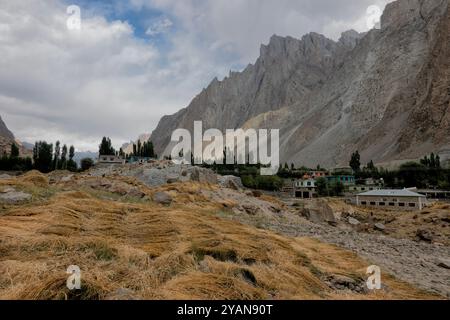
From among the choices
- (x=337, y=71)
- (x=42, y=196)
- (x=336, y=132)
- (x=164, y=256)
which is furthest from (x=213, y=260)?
(x=337, y=71)

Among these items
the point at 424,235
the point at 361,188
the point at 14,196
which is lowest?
the point at 424,235

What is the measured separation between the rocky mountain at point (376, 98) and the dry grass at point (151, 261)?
277 ft

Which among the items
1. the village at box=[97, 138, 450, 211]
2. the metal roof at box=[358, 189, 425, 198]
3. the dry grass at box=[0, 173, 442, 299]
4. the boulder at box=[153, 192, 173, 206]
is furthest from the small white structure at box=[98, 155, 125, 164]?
the dry grass at box=[0, 173, 442, 299]

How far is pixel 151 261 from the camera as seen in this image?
4594mm

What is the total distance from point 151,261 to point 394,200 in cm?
4094

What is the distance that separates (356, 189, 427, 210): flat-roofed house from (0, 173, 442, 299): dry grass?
1393 inches

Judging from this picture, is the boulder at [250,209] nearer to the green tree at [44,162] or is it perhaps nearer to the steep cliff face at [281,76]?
the green tree at [44,162]

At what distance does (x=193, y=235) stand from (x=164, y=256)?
1519mm

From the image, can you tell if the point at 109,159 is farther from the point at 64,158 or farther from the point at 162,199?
the point at 162,199

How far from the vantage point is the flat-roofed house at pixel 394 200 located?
121 ft

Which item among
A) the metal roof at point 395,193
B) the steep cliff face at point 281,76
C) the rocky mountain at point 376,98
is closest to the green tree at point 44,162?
the metal roof at point 395,193

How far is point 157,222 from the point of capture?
705cm

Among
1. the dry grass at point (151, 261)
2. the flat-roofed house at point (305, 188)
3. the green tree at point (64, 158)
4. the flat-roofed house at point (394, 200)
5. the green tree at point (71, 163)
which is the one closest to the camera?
the dry grass at point (151, 261)

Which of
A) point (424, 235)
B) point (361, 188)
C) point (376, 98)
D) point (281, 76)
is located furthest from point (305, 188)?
point (281, 76)
